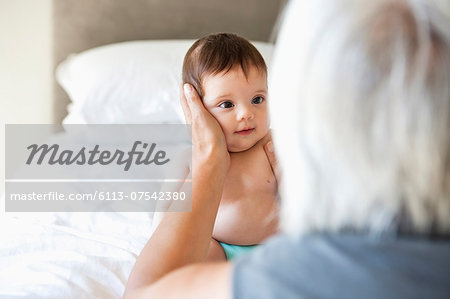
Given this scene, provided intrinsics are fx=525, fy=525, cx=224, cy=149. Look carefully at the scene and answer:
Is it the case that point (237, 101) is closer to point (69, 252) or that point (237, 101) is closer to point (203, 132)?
point (203, 132)

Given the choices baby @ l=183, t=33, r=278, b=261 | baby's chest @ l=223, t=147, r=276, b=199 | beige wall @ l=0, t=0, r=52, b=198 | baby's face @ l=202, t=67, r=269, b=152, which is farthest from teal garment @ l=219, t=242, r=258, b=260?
beige wall @ l=0, t=0, r=52, b=198

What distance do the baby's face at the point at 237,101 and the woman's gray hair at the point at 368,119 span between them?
638 millimetres

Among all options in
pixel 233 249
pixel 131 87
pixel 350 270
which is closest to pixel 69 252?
pixel 233 249

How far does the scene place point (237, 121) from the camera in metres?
1.18

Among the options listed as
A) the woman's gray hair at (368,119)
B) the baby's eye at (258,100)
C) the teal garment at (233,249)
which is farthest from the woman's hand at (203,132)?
the woman's gray hair at (368,119)

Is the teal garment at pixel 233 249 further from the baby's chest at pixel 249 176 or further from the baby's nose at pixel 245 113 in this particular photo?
the baby's nose at pixel 245 113

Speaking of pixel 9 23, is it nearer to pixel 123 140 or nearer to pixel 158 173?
pixel 123 140

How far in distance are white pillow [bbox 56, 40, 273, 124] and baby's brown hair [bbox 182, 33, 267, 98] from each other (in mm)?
799

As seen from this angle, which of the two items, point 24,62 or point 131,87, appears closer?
point 131,87

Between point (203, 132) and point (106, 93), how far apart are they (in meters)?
1.13

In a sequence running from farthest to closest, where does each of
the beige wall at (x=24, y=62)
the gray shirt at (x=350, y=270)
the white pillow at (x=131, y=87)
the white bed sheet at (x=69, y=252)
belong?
the beige wall at (x=24, y=62) → the white pillow at (x=131, y=87) → the white bed sheet at (x=69, y=252) → the gray shirt at (x=350, y=270)

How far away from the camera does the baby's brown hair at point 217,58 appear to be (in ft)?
3.90

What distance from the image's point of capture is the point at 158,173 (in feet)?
5.55

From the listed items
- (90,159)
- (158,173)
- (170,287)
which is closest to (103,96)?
(90,159)
